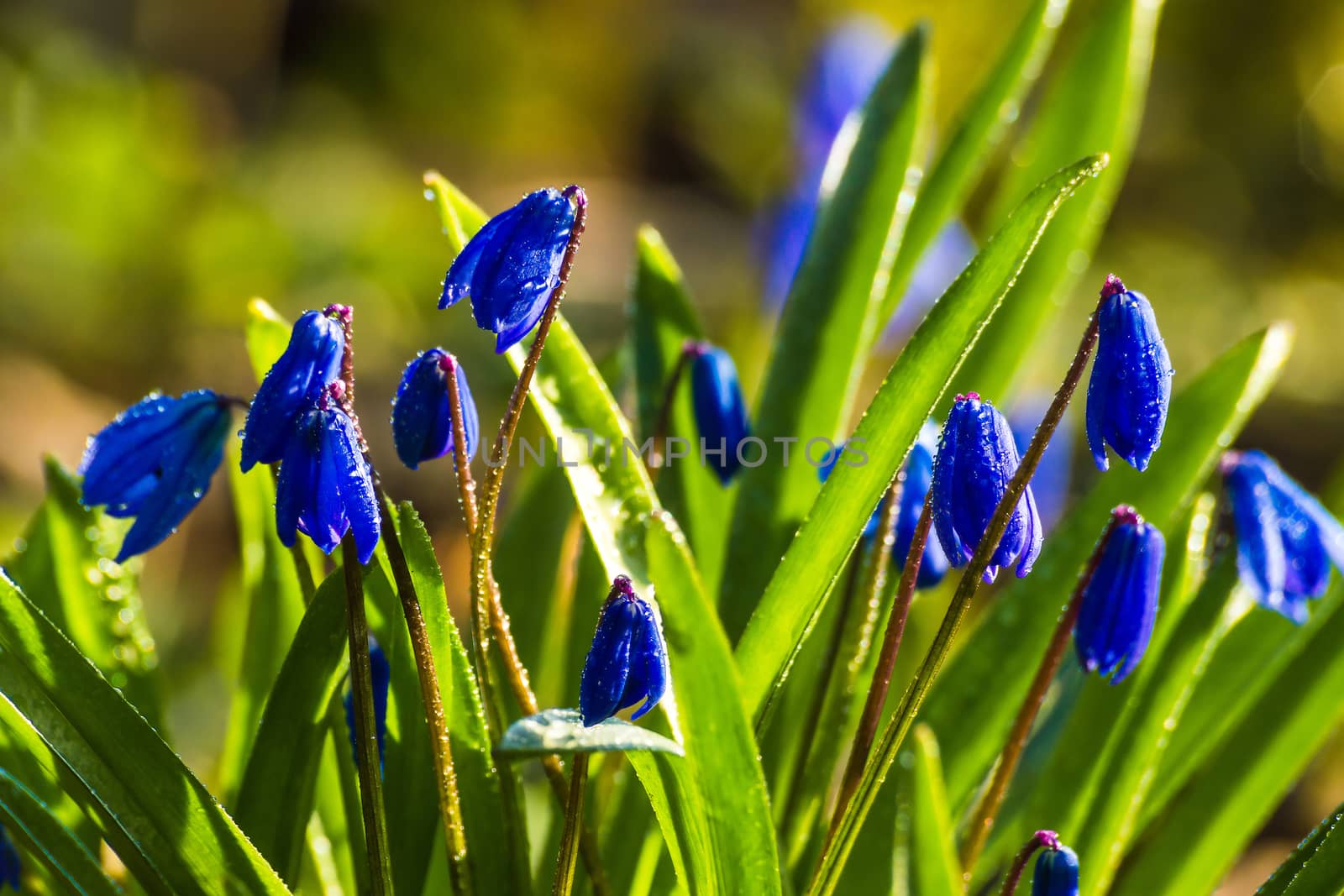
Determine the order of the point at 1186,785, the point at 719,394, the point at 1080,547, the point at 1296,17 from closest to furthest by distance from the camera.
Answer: the point at 719,394 → the point at 1080,547 → the point at 1186,785 → the point at 1296,17

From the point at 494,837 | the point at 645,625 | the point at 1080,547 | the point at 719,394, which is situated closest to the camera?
the point at 645,625

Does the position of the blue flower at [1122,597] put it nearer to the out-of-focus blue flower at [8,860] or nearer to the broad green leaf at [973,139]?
the broad green leaf at [973,139]

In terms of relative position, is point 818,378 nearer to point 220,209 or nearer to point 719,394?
point 719,394

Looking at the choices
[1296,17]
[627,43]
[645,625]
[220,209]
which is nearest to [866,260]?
[645,625]

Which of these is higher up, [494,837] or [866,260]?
[866,260]

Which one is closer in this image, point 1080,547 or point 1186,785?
point 1080,547

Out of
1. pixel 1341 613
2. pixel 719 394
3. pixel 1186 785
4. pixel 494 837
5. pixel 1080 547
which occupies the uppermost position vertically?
pixel 719 394

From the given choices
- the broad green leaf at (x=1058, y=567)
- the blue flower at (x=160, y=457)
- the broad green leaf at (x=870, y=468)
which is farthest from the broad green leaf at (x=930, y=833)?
the blue flower at (x=160, y=457)

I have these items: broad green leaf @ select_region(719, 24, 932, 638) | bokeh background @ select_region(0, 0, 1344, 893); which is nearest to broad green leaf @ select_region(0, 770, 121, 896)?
broad green leaf @ select_region(719, 24, 932, 638)
